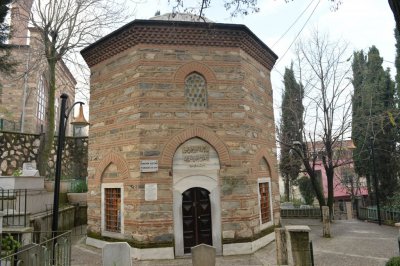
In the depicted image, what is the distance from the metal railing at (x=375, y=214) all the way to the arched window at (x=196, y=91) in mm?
11438

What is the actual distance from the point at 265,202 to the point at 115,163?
5282mm

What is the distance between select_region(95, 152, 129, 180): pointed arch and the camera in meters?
9.56

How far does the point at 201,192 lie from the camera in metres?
9.59

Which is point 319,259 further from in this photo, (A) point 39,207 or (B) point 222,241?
(A) point 39,207

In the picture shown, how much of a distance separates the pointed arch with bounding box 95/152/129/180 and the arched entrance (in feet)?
5.02

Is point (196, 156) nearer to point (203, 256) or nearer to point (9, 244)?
point (203, 256)

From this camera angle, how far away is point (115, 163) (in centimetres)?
990

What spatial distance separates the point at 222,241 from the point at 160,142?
342 centimetres

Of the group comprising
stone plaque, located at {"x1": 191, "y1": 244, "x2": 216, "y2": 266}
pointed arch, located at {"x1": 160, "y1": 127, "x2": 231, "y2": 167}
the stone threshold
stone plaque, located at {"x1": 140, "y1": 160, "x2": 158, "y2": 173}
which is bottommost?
the stone threshold

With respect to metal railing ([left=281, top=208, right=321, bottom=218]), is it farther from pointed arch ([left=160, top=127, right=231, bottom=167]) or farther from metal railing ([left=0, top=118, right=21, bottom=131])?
metal railing ([left=0, top=118, right=21, bottom=131])

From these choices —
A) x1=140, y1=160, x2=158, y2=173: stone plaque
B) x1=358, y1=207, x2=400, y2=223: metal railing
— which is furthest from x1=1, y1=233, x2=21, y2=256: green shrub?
x1=358, y1=207, x2=400, y2=223: metal railing

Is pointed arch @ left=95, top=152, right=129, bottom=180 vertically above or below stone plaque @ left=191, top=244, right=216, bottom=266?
above

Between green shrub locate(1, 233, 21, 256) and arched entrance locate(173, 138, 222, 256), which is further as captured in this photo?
arched entrance locate(173, 138, 222, 256)

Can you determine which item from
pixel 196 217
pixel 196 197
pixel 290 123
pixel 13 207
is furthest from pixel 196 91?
pixel 290 123
